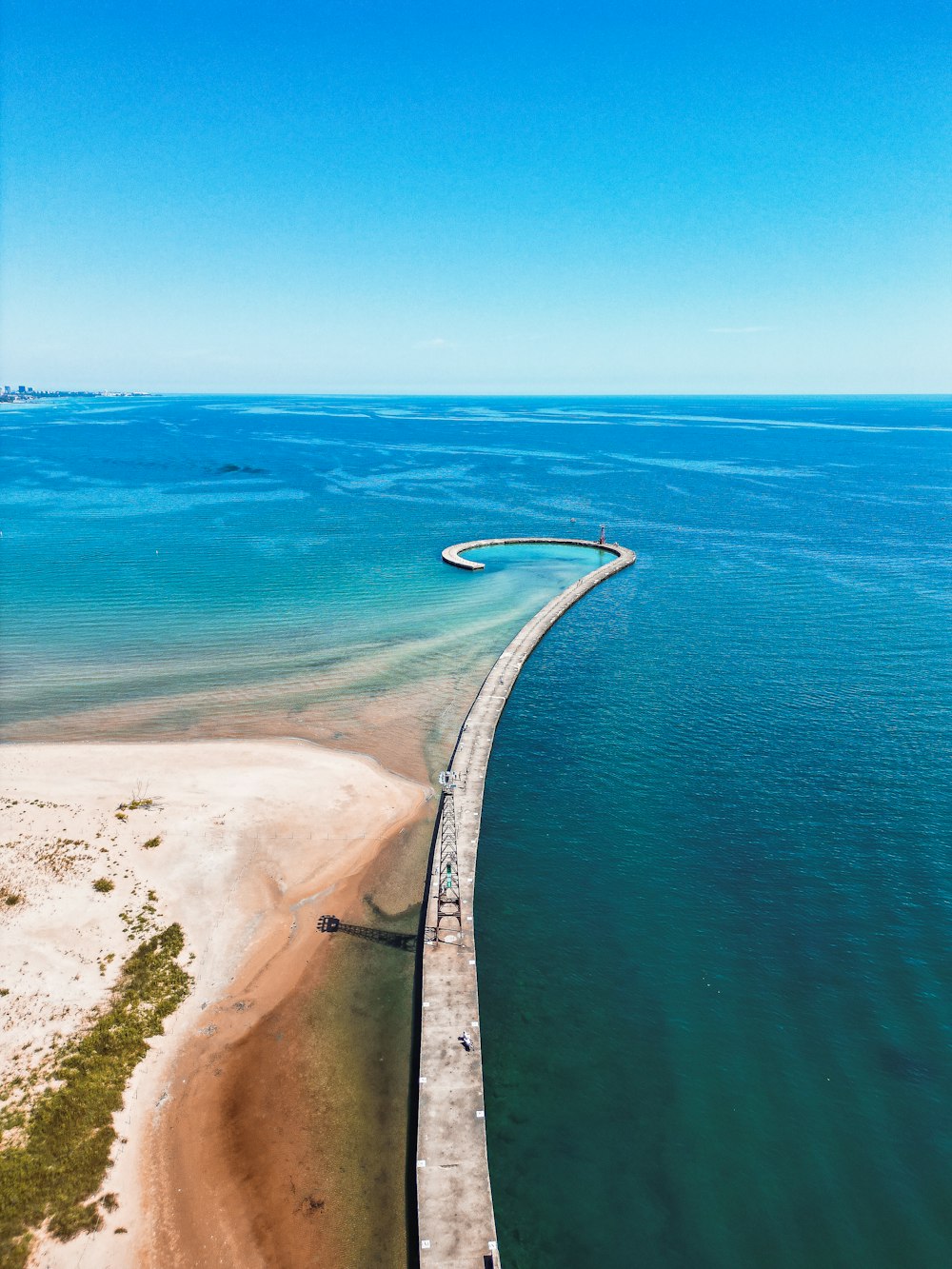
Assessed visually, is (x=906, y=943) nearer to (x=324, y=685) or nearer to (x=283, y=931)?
(x=283, y=931)

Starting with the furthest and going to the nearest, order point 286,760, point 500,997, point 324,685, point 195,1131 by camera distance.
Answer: point 324,685 < point 286,760 < point 500,997 < point 195,1131

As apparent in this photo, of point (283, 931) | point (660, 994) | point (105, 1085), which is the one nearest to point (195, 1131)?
point (105, 1085)

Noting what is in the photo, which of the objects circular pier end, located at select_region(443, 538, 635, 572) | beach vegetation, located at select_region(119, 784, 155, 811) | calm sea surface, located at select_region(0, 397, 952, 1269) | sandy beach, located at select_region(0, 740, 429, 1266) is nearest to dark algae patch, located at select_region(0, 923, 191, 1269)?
sandy beach, located at select_region(0, 740, 429, 1266)

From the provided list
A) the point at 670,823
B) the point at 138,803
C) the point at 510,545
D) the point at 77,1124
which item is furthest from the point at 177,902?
the point at 510,545

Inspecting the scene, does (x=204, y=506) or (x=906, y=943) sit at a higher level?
(x=204, y=506)

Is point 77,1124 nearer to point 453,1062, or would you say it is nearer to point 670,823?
point 453,1062
